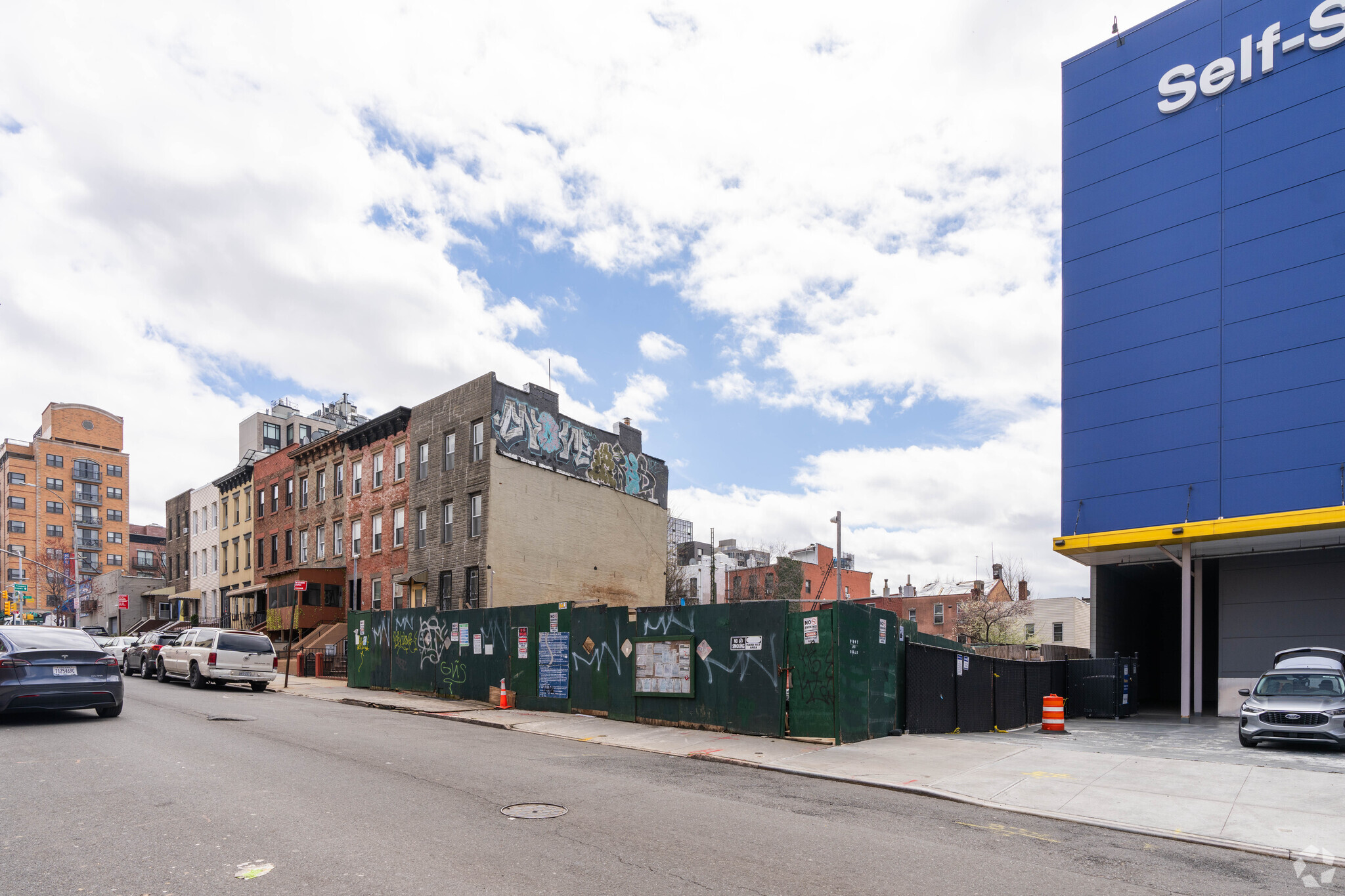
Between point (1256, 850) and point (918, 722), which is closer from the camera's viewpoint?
point (1256, 850)

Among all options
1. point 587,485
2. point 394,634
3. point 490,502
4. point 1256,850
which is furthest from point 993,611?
point 1256,850

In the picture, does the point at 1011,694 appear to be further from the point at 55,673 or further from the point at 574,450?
the point at 574,450

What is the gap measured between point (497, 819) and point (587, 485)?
98.4 feet

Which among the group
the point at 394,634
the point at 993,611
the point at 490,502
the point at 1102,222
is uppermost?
the point at 1102,222

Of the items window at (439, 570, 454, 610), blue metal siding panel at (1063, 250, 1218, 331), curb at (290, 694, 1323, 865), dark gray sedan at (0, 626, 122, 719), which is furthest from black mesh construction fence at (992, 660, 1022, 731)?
window at (439, 570, 454, 610)

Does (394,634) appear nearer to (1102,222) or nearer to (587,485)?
(587,485)

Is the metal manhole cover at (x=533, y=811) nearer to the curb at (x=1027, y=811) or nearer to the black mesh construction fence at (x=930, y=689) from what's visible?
the curb at (x=1027, y=811)

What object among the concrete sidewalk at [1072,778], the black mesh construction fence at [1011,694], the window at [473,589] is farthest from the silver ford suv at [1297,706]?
the window at [473,589]

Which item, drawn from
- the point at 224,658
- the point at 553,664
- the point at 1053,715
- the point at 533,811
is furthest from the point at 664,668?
the point at 224,658

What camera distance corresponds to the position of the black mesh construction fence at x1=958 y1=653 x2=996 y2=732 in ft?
58.6

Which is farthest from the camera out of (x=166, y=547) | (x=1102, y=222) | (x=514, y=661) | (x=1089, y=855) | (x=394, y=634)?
(x=166, y=547)

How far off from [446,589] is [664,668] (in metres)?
20.0

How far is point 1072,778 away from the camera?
36.9 ft

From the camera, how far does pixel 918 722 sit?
16.1 meters
